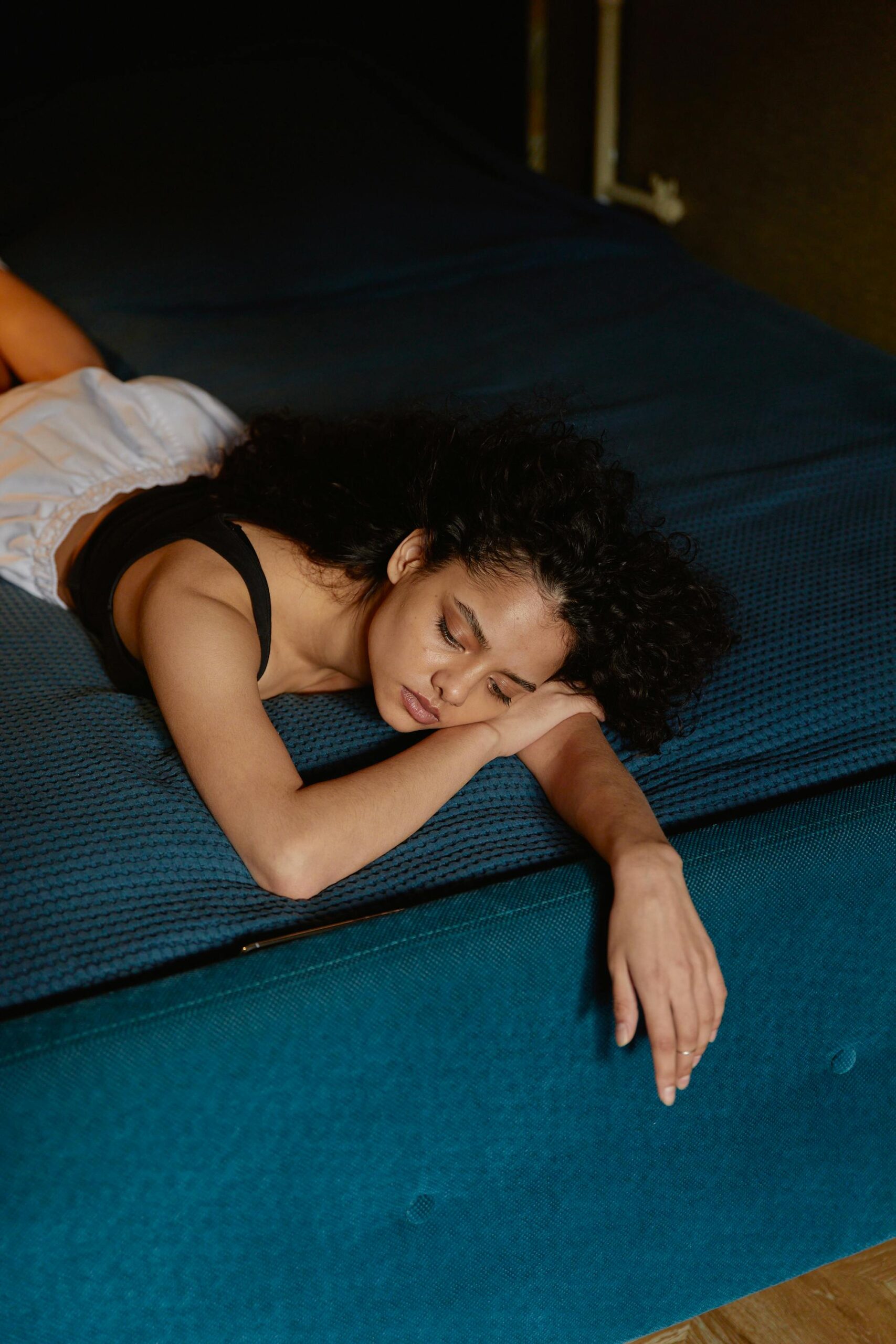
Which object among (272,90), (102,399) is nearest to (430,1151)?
(102,399)

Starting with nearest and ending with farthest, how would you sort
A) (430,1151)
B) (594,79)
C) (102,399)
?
1. (430,1151)
2. (102,399)
3. (594,79)

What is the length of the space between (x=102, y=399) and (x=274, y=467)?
39 cm

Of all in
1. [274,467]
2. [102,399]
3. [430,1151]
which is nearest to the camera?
[430,1151]

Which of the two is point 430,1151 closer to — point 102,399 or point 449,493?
point 449,493

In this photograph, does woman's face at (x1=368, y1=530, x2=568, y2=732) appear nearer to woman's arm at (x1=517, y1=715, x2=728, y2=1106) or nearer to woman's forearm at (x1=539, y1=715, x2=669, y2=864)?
woman's forearm at (x1=539, y1=715, x2=669, y2=864)

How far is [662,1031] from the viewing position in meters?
0.74

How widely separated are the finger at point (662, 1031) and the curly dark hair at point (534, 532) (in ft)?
0.85

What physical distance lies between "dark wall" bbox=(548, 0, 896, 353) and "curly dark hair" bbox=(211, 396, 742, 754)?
56.5 inches

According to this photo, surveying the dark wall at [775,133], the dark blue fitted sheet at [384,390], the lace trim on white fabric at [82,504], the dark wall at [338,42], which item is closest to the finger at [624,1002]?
the dark blue fitted sheet at [384,390]

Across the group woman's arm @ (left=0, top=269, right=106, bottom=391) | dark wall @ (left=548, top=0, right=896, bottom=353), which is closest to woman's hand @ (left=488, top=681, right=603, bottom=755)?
woman's arm @ (left=0, top=269, right=106, bottom=391)

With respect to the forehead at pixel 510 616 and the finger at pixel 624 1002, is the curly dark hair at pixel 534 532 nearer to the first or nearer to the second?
the forehead at pixel 510 616

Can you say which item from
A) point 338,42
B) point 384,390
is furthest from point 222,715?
point 338,42

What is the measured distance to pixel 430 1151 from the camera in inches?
29.8

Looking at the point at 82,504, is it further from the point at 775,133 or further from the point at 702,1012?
the point at 775,133
